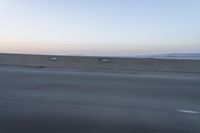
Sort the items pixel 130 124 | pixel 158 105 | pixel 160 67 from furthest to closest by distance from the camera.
→ pixel 160 67 < pixel 158 105 < pixel 130 124

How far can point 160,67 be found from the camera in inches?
1084

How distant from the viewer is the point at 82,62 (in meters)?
29.2

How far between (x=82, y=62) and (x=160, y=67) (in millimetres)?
6267

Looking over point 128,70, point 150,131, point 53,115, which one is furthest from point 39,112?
point 128,70

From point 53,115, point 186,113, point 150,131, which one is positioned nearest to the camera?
point 150,131

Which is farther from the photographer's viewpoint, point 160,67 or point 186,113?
point 160,67

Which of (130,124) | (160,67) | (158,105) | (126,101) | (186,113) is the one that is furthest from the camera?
(160,67)

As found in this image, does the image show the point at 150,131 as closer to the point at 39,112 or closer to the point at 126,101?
the point at 39,112

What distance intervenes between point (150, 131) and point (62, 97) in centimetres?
537

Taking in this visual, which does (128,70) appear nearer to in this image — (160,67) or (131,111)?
(160,67)

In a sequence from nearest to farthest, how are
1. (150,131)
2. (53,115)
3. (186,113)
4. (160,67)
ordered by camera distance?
(150,131)
(53,115)
(186,113)
(160,67)

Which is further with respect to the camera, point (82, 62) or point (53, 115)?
point (82, 62)

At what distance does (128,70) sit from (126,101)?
641 inches

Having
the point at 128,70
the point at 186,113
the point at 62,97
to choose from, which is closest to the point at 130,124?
the point at 186,113
